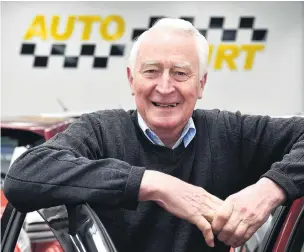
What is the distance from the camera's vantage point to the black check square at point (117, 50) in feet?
20.9

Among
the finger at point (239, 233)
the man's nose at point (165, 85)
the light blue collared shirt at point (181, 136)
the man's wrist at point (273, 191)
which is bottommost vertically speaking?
the finger at point (239, 233)

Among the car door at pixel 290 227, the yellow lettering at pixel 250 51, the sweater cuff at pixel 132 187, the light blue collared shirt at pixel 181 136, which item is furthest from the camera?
the yellow lettering at pixel 250 51

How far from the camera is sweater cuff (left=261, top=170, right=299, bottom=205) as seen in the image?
1.33m

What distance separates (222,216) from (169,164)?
1.32 ft

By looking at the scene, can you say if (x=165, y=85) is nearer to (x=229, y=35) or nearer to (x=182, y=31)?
(x=182, y=31)

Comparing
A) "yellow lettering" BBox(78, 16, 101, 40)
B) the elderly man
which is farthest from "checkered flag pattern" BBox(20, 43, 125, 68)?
the elderly man

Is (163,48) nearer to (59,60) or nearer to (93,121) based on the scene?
(93,121)

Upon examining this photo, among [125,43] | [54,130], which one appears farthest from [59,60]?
[54,130]

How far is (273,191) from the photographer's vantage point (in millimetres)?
1317

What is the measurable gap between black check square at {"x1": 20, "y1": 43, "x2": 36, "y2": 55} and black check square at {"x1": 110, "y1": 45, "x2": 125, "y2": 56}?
903 mm

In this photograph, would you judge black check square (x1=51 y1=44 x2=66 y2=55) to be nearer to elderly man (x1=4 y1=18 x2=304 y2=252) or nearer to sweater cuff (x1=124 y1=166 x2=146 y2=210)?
elderly man (x1=4 y1=18 x2=304 y2=252)

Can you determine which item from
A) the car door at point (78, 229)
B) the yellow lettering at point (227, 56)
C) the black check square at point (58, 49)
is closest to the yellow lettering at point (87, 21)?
the black check square at point (58, 49)

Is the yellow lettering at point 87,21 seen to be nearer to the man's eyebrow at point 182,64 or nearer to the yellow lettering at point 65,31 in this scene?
the yellow lettering at point 65,31

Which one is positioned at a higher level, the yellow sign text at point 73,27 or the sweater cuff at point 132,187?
the yellow sign text at point 73,27
